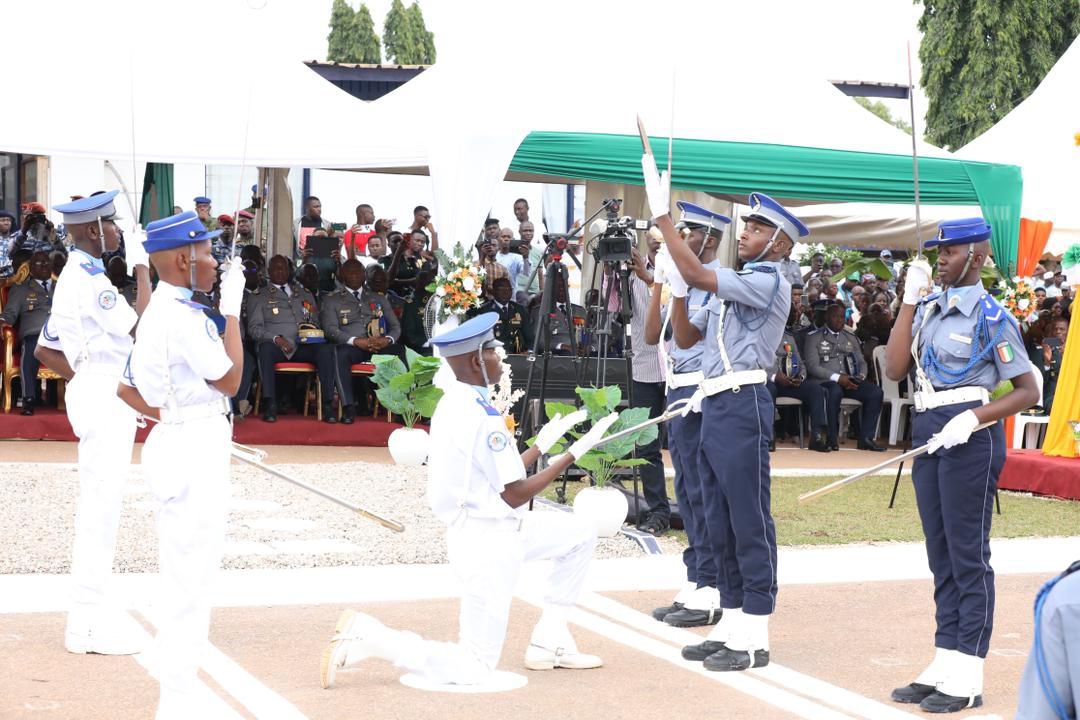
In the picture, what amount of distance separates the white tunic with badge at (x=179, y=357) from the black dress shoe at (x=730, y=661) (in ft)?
8.20

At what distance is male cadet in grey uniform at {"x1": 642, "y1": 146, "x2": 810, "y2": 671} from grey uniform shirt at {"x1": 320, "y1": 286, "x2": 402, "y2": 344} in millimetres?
8144

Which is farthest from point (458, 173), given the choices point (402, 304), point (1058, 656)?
point (1058, 656)

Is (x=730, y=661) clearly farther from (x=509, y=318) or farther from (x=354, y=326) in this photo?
(x=354, y=326)

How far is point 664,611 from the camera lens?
7.20m

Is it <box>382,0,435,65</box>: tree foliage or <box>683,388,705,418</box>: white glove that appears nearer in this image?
<box>683,388,705,418</box>: white glove

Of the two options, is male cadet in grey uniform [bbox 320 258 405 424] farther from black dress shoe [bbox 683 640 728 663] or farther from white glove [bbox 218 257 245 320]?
white glove [bbox 218 257 245 320]

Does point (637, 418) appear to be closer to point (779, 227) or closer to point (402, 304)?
point (779, 227)

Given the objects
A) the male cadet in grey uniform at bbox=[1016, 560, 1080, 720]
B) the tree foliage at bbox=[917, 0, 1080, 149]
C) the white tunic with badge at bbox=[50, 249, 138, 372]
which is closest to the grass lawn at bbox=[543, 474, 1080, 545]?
the white tunic with badge at bbox=[50, 249, 138, 372]

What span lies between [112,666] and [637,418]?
12.5 ft

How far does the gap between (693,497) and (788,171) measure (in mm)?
7554

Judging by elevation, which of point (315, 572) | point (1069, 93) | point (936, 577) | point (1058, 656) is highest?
point (1069, 93)

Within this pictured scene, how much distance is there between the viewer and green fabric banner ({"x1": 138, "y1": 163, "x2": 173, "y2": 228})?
17906 millimetres

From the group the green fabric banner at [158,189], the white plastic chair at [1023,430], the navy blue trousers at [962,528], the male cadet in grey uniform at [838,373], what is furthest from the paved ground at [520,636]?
the green fabric banner at [158,189]

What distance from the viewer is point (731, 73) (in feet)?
48.9
